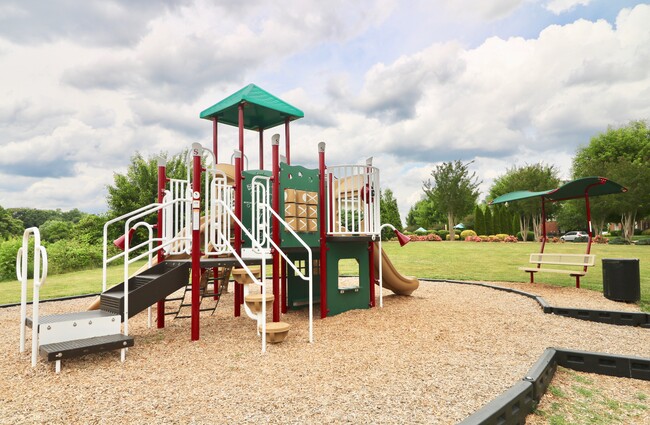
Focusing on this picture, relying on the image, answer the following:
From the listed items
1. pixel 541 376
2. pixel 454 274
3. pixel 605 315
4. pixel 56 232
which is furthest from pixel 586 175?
pixel 56 232

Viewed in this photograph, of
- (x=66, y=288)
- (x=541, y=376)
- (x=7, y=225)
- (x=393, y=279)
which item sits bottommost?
(x=66, y=288)

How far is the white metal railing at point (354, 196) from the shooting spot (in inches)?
297

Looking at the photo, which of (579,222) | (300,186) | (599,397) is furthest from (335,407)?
(579,222)

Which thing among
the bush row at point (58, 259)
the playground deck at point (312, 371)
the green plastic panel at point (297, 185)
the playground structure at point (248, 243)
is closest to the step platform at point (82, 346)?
the playground structure at point (248, 243)

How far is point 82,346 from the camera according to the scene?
14.6 ft

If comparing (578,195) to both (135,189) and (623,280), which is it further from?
(135,189)

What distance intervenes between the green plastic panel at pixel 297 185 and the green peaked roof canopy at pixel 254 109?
4.47 ft

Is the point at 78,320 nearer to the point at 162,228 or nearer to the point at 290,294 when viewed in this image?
the point at 162,228

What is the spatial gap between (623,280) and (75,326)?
32.2ft

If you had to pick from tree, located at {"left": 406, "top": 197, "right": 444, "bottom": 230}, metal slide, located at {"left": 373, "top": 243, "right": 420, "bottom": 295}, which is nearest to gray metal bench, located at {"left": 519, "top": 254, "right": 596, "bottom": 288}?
metal slide, located at {"left": 373, "top": 243, "right": 420, "bottom": 295}

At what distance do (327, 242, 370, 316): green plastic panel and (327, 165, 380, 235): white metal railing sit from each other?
0.35m

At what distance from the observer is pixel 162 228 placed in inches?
266

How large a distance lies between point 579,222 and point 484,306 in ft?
175

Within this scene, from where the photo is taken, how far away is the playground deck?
3340 millimetres
